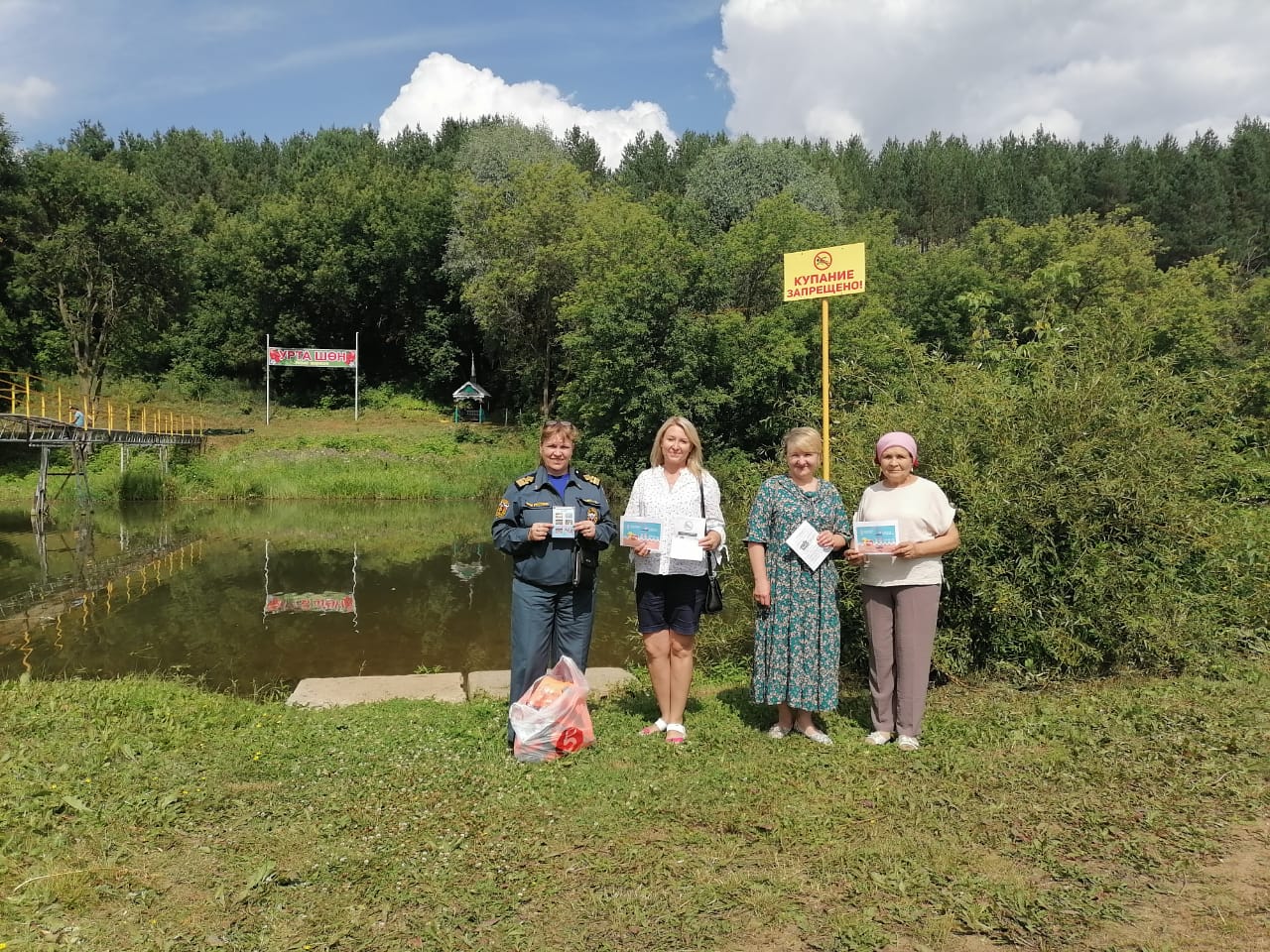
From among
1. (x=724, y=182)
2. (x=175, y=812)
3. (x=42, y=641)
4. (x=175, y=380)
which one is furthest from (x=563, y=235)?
(x=175, y=812)

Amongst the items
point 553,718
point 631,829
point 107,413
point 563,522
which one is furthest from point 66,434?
point 631,829

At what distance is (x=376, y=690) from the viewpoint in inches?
245

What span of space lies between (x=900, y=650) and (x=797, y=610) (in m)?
0.59

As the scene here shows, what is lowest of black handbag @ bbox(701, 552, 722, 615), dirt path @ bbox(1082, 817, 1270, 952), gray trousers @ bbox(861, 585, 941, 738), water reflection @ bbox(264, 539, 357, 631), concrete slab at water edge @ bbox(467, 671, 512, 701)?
water reflection @ bbox(264, 539, 357, 631)

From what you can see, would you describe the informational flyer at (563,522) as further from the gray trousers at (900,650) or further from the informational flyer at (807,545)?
the gray trousers at (900,650)

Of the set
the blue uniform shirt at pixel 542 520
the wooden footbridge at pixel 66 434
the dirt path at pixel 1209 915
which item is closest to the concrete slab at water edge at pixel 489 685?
the blue uniform shirt at pixel 542 520

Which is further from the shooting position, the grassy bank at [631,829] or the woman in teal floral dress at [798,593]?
the woman in teal floral dress at [798,593]

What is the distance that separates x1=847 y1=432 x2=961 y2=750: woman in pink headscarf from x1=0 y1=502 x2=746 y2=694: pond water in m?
4.34

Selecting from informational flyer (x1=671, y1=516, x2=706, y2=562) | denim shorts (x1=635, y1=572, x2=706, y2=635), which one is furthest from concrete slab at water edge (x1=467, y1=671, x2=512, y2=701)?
informational flyer (x1=671, y1=516, x2=706, y2=562)

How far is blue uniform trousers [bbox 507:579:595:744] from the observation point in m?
4.56

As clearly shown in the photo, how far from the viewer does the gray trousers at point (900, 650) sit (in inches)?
167

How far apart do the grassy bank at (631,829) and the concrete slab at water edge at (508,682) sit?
47.7 inches

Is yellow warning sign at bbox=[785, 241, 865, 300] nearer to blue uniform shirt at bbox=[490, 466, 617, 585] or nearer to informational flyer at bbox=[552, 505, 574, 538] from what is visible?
blue uniform shirt at bbox=[490, 466, 617, 585]

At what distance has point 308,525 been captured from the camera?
1927 centimetres
